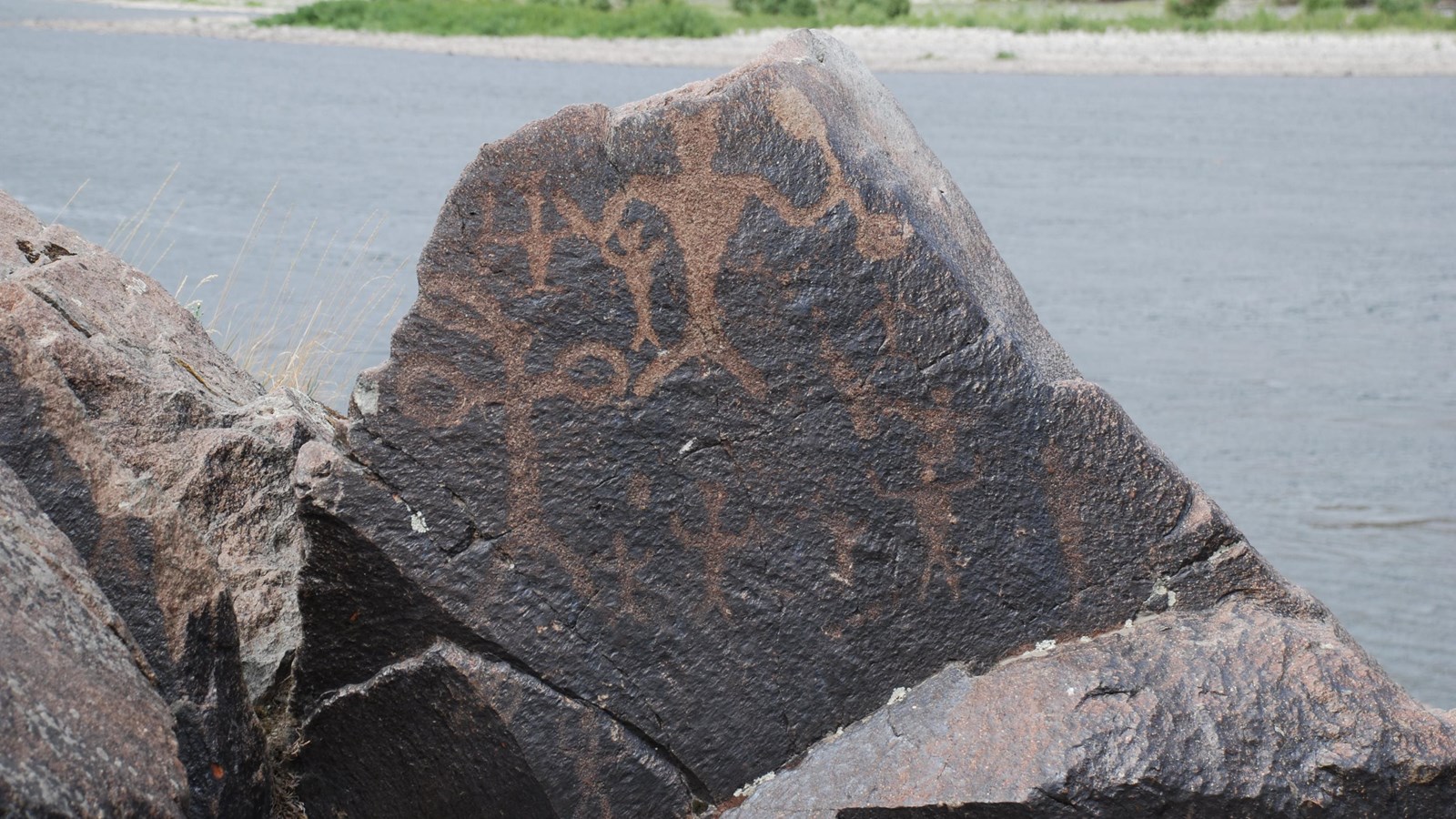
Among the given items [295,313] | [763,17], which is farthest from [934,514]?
[763,17]

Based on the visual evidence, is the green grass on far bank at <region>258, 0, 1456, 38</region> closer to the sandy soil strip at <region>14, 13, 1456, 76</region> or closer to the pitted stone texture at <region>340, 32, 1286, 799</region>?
the sandy soil strip at <region>14, 13, 1456, 76</region>

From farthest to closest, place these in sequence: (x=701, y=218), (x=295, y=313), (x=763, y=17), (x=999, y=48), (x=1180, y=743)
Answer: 1. (x=763, y=17)
2. (x=999, y=48)
3. (x=295, y=313)
4. (x=701, y=218)
5. (x=1180, y=743)

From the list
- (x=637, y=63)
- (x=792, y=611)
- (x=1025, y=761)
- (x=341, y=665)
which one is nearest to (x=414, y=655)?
(x=341, y=665)

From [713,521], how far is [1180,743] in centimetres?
84

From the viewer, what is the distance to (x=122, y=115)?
521 inches

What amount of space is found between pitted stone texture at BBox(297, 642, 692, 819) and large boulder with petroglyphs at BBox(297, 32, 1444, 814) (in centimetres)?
2

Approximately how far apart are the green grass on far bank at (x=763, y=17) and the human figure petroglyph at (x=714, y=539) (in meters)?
24.0

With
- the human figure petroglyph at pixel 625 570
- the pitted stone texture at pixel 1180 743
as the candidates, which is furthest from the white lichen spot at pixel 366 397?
the pitted stone texture at pixel 1180 743

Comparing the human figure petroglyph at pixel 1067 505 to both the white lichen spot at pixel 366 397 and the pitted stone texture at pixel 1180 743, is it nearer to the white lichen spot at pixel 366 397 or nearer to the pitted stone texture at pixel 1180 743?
the pitted stone texture at pixel 1180 743

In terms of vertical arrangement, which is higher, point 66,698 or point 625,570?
point 66,698

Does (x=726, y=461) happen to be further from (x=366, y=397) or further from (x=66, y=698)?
(x=66, y=698)

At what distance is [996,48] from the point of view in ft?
80.2

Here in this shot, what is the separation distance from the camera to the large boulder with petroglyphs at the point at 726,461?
7.68 feet

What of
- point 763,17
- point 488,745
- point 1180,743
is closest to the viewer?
point 1180,743
